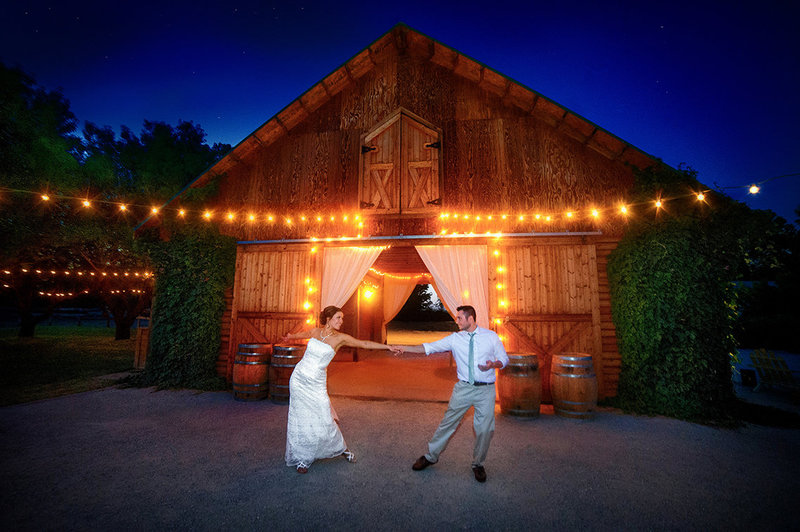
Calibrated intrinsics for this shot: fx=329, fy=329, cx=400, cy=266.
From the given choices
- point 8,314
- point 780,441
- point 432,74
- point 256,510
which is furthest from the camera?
point 8,314

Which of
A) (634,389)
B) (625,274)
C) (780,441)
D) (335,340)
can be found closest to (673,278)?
(625,274)

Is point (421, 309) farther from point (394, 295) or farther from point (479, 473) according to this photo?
point (479, 473)

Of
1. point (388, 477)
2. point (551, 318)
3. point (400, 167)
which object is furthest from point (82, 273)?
point (551, 318)

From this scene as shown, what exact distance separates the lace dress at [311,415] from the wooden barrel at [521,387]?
2925mm

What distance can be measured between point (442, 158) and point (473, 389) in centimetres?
517

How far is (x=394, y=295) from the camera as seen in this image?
1481cm

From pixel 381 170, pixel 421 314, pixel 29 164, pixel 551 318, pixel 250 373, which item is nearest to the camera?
pixel 250 373

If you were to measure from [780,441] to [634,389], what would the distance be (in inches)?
66.8

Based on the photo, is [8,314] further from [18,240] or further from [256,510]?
[256,510]

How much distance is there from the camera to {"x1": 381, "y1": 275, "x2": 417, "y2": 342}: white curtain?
14703mm

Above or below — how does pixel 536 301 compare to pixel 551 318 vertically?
above

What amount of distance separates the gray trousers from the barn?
317 cm

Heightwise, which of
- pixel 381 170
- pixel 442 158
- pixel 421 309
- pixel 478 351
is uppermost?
pixel 442 158

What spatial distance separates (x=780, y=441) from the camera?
4.42 meters
